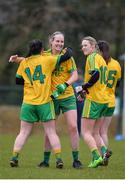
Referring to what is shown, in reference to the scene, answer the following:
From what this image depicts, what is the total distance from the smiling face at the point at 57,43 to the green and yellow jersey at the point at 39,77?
267mm

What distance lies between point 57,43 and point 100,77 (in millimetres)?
923

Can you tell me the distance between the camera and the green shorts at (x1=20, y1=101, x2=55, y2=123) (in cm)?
1311

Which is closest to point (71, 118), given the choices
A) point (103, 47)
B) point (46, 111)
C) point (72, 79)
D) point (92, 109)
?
point (92, 109)

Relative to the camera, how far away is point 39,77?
43.0 ft

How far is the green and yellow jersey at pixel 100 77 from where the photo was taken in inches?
527

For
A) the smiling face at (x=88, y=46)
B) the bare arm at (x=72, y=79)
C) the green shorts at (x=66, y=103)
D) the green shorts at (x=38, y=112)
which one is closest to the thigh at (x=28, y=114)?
the green shorts at (x=38, y=112)

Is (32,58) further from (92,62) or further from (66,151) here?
(66,151)

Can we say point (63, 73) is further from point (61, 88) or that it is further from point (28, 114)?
point (28, 114)

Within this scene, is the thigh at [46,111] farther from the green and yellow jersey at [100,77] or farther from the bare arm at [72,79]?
the green and yellow jersey at [100,77]

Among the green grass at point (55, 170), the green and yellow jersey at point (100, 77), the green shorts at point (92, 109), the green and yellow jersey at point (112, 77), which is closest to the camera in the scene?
the green grass at point (55, 170)

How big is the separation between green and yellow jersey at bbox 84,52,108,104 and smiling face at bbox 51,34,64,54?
50cm

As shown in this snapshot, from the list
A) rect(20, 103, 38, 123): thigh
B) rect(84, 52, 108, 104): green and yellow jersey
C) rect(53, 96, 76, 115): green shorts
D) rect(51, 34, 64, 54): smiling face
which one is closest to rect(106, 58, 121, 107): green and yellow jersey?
rect(84, 52, 108, 104): green and yellow jersey

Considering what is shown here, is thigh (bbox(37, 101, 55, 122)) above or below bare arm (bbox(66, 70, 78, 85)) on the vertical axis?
below

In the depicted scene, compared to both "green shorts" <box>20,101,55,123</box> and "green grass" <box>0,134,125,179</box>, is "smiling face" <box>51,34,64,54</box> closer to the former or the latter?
"green shorts" <box>20,101,55,123</box>
